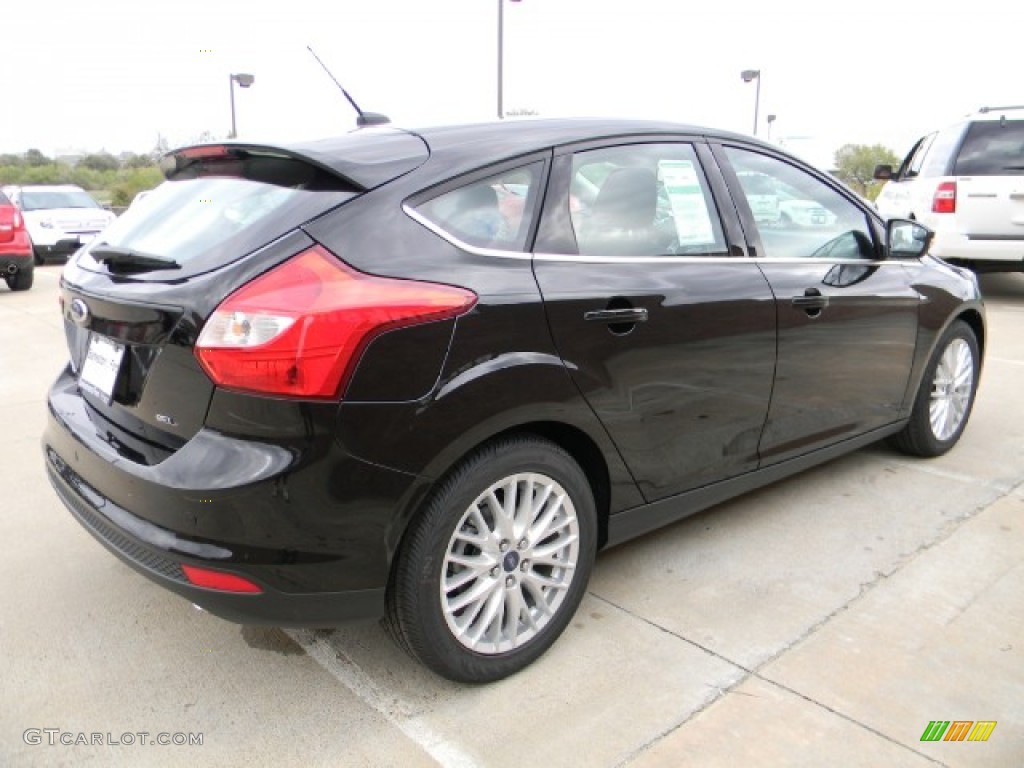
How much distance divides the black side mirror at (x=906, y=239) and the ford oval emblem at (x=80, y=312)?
3194 millimetres

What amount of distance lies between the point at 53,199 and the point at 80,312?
15.0 meters

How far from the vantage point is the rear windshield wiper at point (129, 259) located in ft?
7.44

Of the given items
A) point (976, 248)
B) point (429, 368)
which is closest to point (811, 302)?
point (429, 368)

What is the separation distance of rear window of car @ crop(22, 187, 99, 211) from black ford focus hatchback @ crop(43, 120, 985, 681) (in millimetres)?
14254

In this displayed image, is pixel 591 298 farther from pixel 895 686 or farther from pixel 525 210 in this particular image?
pixel 895 686

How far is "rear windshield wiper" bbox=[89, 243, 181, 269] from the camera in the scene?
7.44ft

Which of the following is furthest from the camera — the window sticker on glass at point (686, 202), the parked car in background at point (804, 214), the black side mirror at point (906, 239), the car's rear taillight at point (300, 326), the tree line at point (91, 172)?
the tree line at point (91, 172)

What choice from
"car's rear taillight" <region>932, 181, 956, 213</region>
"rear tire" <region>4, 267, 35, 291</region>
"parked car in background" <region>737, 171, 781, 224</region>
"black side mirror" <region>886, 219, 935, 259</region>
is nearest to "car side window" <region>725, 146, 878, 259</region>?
"parked car in background" <region>737, 171, 781, 224</region>

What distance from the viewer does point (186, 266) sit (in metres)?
2.18

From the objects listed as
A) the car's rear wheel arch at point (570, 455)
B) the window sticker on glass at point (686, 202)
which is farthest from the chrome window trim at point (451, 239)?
the window sticker on glass at point (686, 202)

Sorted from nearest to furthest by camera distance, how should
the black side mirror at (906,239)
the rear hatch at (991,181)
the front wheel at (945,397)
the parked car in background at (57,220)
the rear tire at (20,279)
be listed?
the black side mirror at (906,239)
the front wheel at (945,397)
the rear hatch at (991,181)
the rear tire at (20,279)
the parked car in background at (57,220)

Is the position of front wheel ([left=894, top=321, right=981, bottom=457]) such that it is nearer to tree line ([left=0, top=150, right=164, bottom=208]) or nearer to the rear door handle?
the rear door handle

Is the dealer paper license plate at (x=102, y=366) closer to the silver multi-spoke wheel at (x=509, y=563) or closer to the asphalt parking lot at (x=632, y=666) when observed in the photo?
the asphalt parking lot at (x=632, y=666)

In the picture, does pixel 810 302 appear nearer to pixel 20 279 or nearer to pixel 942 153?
pixel 942 153
